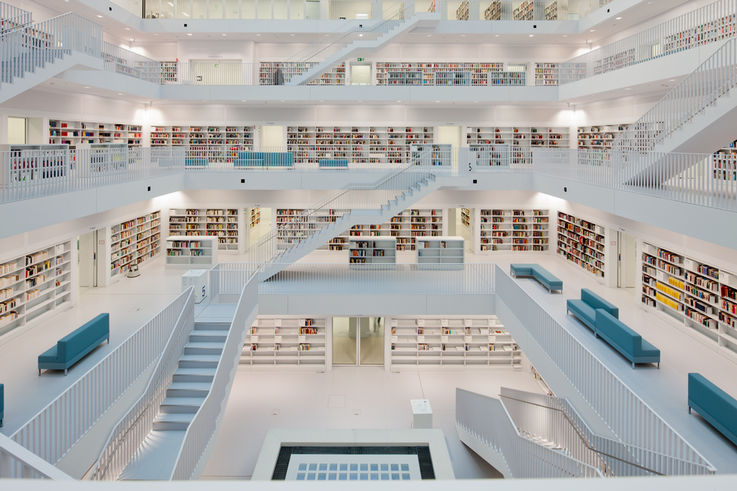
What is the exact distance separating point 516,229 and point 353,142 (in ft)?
20.3

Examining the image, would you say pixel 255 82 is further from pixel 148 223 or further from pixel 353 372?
pixel 353 372

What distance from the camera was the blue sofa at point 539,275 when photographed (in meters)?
13.7

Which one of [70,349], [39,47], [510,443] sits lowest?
[510,443]

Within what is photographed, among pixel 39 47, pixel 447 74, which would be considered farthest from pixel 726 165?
pixel 447 74

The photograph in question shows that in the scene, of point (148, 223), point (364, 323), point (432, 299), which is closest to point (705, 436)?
point (432, 299)

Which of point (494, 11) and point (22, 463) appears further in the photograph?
point (494, 11)

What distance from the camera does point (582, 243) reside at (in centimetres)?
1712

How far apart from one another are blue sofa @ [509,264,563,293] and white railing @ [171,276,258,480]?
650 centimetres

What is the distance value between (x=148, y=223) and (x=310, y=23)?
866 centimetres

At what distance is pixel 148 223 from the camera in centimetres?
1791

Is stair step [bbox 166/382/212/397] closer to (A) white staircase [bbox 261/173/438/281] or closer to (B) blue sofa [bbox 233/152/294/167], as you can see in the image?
(A) white staircase [bbox 261/173/438/281]

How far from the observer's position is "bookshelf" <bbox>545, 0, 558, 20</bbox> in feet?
67.3

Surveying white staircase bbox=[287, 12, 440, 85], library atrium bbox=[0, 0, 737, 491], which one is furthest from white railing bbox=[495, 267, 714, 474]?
white staircase bbox=[287, 12, 440, 85]

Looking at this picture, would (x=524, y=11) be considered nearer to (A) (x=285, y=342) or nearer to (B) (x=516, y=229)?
(B) (x=516, y=229)
